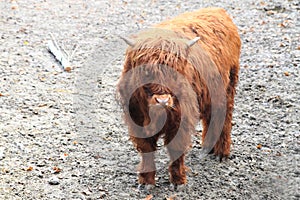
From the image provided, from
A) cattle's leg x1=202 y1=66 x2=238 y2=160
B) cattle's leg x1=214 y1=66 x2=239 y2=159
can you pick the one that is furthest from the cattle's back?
cattle's leg x1=202 y1=66 x2=238 y2=160

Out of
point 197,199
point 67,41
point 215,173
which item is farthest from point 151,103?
point 67,41

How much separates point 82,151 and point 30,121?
92cm

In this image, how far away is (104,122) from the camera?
17.9 ft

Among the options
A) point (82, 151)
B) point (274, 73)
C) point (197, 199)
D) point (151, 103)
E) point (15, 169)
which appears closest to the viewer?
point (151, 103)

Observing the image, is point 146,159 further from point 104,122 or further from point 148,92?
point 104,122

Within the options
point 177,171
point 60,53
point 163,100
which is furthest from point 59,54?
point 163,100

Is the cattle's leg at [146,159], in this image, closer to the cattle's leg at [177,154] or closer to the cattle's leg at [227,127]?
the cattle's leg at [177,154]

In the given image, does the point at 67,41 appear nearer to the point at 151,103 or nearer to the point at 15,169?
the point at 15,169

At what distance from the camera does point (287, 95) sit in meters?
6.01

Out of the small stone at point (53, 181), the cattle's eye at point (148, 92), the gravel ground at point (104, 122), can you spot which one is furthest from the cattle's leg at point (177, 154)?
the small stone at point (53, 181)

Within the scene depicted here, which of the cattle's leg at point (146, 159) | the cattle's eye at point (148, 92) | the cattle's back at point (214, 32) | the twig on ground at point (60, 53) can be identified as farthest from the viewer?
the twig on ground at point (60, 53)

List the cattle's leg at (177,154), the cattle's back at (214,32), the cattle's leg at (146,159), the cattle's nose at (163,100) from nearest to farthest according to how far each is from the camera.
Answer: the cattle's nose at (163,100) < the cattle's leg at (177,154) < the cattle's leg at (146,159) < the cattle's back at (214,32)

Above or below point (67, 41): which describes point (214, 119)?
above

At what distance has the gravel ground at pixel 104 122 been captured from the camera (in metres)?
4.20
